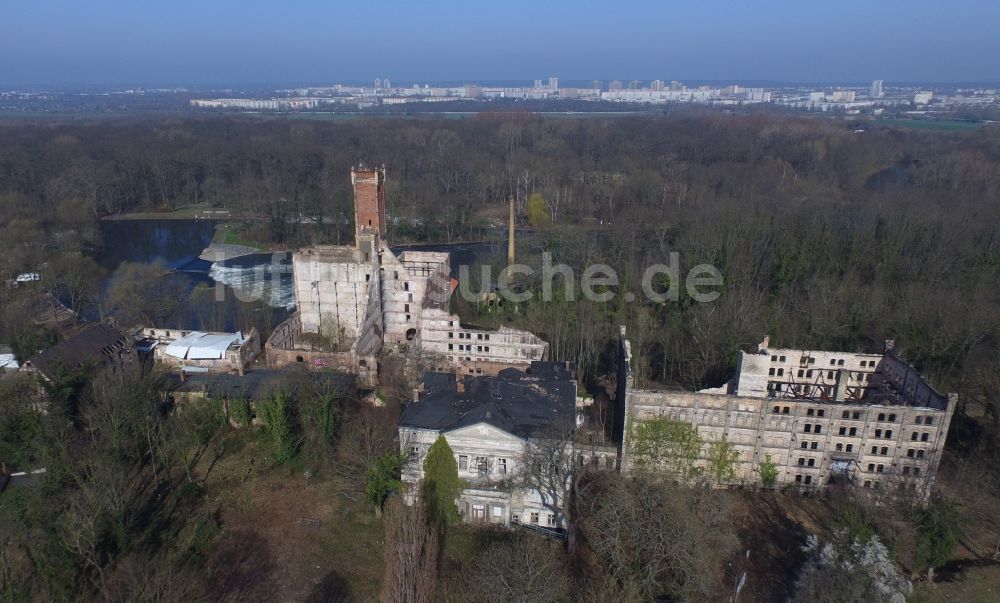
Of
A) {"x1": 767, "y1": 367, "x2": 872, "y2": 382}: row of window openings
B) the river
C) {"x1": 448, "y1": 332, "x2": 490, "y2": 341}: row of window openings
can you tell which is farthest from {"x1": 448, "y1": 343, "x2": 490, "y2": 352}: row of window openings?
{"x1": 767, "y1": 367, "x2": 872, "y2": 382}: row of window openings

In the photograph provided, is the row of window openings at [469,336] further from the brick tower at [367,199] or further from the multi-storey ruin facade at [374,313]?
the brick tower at [367,199]

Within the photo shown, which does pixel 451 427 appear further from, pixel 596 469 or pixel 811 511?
pixel 811 511

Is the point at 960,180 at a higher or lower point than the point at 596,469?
higher

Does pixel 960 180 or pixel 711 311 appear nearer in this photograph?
pixel 711 311

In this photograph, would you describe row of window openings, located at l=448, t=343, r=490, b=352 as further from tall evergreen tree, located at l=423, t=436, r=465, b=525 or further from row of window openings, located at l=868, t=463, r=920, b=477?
row of window openings, located at l=868, t=463, r=920, b=477

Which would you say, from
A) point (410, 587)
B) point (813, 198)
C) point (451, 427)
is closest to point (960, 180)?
point (813, 198)

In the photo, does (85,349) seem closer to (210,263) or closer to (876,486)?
(210,263)

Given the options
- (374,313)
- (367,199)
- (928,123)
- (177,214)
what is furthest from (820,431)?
(928,123)

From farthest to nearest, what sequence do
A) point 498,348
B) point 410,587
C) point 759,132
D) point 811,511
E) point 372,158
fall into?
point 759,132 → point 372,158 → point 498,348 → point 811,511 → point 410,587
